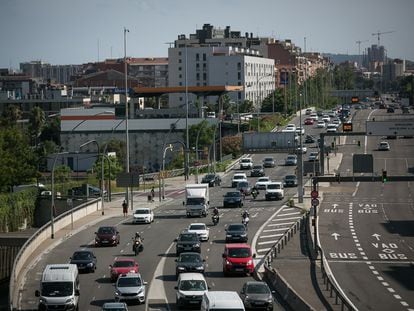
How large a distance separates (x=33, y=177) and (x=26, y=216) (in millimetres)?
28329

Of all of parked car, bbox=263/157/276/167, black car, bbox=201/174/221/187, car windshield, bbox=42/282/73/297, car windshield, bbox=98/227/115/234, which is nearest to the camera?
car windshield, bbox=42/282/73/297

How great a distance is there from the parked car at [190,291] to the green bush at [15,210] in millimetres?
Answer: 53997

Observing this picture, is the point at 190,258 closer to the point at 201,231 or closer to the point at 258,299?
the point at 258,299

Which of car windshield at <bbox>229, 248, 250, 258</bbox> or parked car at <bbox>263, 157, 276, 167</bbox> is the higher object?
car windshield at <bbox>229, 248, 250, 258</bbox>

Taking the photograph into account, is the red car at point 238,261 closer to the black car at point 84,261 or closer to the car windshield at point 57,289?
the black car at point 84,261

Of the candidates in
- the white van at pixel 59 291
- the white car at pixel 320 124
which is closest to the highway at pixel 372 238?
the white van at pixel 59 291

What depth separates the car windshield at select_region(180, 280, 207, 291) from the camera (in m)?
41.4

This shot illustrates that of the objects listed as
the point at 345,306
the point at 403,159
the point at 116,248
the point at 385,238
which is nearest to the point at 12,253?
the point at 116,248

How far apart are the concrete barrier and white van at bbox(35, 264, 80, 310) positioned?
1.54m

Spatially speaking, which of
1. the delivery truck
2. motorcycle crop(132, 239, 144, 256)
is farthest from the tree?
motorcycle crop(132, 239, 144, 256)

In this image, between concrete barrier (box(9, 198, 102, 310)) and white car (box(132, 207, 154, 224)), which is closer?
concrete barrier (box(9, 198, 102, 310))

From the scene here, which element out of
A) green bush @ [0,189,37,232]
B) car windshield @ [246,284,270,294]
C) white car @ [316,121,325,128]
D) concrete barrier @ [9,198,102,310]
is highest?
white car @ [316,121,325,128]

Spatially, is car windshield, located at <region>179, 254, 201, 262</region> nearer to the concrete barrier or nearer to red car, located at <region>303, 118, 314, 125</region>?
the concrete barrier

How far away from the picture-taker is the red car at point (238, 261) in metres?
50.0
